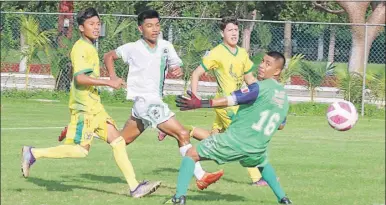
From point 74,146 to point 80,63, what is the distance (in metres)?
0.87

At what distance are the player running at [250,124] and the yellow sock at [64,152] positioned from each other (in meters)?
1.58

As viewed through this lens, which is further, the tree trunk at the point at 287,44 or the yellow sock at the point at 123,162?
the tree trunk at the point at 287,44

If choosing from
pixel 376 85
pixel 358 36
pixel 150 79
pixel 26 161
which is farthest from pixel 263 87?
pixel 358 36

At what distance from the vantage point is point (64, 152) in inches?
429

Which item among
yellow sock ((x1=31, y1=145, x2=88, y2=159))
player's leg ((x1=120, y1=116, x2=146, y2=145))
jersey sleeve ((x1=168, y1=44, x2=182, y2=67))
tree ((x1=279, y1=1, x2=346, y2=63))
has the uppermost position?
jersey sleeve ((x1=168, y1=44, x2=182, y2=67))

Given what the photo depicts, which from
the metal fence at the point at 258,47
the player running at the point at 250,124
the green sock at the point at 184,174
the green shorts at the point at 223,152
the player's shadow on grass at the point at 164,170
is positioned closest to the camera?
the player running at the point at 250,124

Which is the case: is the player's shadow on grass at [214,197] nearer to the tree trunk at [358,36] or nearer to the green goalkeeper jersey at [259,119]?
the green goalkeeper jersey at [259,119]

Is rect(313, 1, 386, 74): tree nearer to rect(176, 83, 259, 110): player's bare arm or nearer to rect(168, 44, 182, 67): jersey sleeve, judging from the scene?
rect(168, 44, 182, 67): jersey sleeve

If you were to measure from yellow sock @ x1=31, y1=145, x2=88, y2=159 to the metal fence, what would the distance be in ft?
44.7

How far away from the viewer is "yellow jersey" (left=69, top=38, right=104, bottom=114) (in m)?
10.7

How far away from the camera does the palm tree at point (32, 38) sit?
1034 inches

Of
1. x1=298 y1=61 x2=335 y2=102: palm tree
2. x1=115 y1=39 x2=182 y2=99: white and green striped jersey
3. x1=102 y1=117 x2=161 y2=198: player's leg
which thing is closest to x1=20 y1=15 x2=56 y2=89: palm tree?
x1=298 y1=61 x2=335 y2=102: palm tree

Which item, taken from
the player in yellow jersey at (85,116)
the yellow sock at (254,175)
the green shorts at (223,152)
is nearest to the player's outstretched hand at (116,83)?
the player in yellow jersey at (85,116)

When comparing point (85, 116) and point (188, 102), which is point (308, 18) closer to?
point (85, 116)
